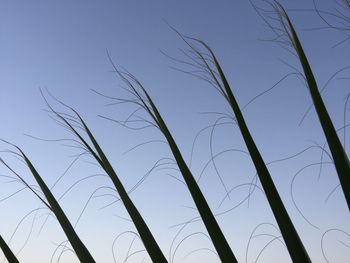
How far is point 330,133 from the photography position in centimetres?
82

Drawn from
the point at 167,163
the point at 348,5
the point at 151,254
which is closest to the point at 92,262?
the point at 151,254

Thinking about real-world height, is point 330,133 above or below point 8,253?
above

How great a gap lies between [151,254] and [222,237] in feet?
0.48

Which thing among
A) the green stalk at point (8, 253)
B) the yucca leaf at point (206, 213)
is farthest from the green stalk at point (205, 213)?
the green stalk at point (8, 253)

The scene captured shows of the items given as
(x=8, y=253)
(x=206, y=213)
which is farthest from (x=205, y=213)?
(x=8, y=253)

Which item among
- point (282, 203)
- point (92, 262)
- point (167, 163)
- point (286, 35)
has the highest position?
point (286, 35)

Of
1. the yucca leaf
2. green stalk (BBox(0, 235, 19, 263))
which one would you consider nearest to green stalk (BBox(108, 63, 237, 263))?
the yucca leaf

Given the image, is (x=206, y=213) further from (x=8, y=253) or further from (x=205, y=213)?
(x=8, y=253)

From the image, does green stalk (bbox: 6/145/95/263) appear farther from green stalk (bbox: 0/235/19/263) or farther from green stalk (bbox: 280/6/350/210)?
green stalk (bbox: 280/6/350/210)

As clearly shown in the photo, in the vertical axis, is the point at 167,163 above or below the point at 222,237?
above

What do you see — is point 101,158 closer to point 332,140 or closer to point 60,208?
point 60,208

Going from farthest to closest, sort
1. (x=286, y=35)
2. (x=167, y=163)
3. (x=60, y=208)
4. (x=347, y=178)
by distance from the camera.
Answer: (x=167, y=163) < (x=286, y=35) < (x=60, y=208) < (x=347, y=178)

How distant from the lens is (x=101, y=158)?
92 cm

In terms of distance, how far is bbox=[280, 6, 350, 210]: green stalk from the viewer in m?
0.79
